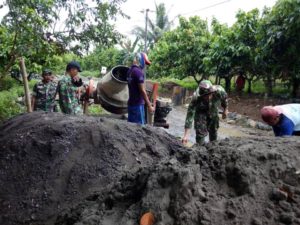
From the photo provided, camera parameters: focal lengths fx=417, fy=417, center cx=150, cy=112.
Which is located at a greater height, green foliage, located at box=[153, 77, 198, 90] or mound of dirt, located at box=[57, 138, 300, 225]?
mound of dirt, located at box=[57, 138, 300, 225]

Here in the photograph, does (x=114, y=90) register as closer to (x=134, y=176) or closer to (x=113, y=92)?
(x=113, y=92)

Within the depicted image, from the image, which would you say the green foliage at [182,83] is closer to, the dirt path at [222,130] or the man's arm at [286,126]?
the dirt path at [222,130]

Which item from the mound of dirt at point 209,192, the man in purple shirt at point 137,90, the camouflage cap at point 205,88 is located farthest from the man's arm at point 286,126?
the man in purple shirt at point 137,90

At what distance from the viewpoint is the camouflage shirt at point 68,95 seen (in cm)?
640

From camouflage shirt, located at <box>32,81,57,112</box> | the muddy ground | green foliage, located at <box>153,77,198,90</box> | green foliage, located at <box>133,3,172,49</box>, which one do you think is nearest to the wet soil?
green foliage, located at <box>153,77,198,90</box>

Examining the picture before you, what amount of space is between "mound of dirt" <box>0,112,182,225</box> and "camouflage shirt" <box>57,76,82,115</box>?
91 cm

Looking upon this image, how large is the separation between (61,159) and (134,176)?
6.19 feet

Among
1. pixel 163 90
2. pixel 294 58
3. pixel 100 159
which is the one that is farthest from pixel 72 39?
pixel 163 90

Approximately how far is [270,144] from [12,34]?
421cm

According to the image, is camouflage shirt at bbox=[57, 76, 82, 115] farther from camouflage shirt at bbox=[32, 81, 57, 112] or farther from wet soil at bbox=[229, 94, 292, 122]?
wet soil at bbox=[229, 94, 292, 122]

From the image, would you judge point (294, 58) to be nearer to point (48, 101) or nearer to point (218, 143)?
point (48, 101)

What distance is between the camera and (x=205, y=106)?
21.5 feet

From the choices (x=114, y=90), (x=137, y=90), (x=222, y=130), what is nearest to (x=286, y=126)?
(x=137, y=90)

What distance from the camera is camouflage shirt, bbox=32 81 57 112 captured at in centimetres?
691
